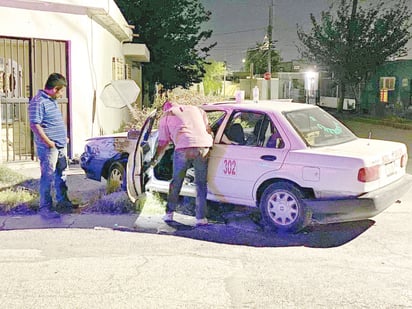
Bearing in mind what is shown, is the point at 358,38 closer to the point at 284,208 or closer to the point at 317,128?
the point at 317,128

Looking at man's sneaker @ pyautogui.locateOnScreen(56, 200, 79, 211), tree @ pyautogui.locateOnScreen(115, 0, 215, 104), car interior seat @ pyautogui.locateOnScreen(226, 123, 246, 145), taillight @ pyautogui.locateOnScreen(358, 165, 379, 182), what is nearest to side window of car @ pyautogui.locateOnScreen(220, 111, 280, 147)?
car interior seat @ pyautogui.locateOnScreen(226, 123, 246, 145)

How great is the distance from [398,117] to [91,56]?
15991 mm

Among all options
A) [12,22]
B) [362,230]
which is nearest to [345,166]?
Result: [362,230]

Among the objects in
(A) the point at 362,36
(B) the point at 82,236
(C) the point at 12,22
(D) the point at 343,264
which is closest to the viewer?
(D) the point at 343,264

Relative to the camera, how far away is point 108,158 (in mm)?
8633

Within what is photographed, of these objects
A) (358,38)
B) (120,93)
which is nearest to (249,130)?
(120,93)

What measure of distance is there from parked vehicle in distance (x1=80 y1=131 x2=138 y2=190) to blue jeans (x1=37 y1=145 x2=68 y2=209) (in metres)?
0.89

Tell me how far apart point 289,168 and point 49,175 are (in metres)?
3.15

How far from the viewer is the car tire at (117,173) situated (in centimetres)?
845

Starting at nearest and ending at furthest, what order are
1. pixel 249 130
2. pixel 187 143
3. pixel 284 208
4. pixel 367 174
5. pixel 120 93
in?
1. pixel 367 174
2. pixel 284 208
3. pixel 187 143
4. pixel 249 130
5. pixel 120 93

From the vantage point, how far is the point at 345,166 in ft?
20.6

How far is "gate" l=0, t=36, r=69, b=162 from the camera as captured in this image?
1148 centimetres

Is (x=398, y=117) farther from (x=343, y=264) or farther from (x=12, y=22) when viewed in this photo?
(x=343, y=264)

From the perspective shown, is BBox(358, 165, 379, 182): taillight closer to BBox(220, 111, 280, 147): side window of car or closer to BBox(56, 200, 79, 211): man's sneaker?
BBox(220, 111, 280, 147): side window of car
